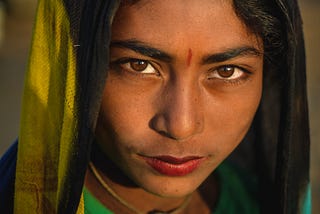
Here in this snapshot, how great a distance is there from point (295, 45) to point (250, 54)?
195 mm

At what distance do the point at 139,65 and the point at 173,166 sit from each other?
36 centimetres

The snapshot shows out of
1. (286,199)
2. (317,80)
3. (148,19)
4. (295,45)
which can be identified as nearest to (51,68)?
(148,19)

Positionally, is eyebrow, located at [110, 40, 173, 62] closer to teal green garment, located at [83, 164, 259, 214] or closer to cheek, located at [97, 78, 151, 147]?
cheek, located at [97, 78, 151, 147]

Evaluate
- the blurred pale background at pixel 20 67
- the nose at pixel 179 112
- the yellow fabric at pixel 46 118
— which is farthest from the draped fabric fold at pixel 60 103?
the blurred pale background at pixel 20 67

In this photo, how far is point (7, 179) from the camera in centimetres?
212

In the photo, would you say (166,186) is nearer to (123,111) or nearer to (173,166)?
(173,166)

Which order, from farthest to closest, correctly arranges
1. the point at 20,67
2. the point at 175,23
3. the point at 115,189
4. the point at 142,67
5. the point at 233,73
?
the point at 20,67
the point at 115,189
the point at 233,73
the point at 142,67
the point at 175,23

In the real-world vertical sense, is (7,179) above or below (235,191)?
above

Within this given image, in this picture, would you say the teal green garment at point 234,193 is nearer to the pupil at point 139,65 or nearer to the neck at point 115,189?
the neck at point 115,189

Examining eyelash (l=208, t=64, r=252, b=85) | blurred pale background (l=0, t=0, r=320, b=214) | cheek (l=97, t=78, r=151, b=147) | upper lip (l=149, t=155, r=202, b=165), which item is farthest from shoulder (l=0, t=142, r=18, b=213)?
blurred pale background (l=0, t=0, r=320, b=214)

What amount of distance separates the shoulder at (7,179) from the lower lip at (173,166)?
51 cm

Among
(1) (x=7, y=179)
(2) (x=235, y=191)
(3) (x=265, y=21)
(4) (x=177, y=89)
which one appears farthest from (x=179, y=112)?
(2) (x=235, y=191)

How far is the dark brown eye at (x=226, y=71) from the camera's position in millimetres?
2020

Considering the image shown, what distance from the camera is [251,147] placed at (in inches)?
108
